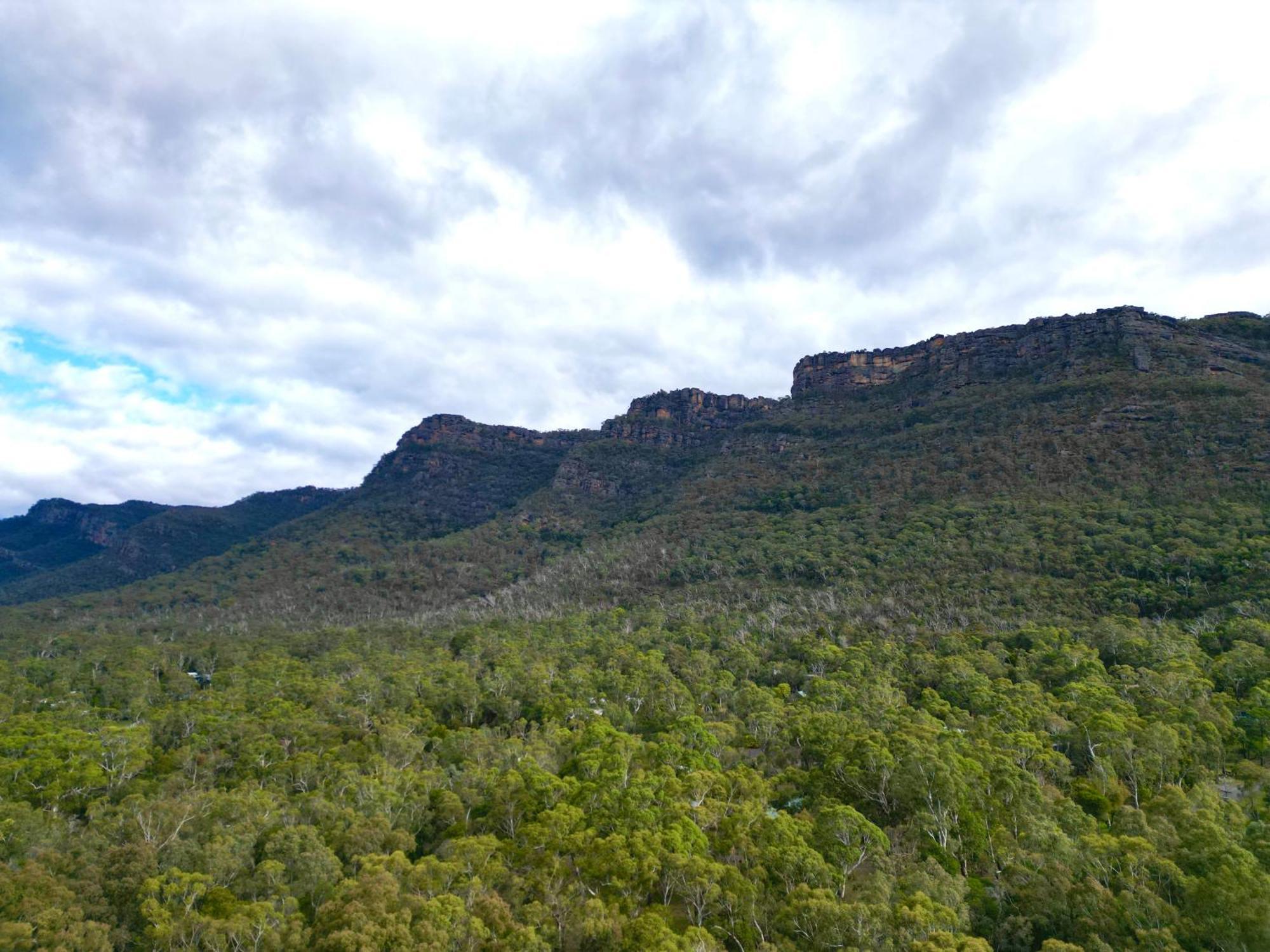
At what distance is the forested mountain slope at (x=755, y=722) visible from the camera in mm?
21500

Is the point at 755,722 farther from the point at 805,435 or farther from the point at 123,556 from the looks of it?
the point at 123,556

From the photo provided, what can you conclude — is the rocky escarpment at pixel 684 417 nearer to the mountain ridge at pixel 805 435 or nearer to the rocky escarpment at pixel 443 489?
the mountain ridge at pixel 805 435

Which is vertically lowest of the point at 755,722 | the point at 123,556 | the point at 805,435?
the point at 755,722

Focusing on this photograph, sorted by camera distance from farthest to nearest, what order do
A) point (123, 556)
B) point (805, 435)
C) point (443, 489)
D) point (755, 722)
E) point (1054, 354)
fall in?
point (443, 489) < point (123, 556) < point (805, 435) < point (1054, 354) < point (755, 722)

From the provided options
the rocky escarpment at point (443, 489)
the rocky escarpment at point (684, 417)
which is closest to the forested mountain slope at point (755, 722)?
the rocky escarpment at point (443, 489)

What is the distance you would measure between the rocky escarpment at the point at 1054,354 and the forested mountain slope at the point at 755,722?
4.05 ft

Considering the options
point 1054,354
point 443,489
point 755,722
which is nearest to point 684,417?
point 443,489

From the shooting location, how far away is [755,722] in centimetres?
4447

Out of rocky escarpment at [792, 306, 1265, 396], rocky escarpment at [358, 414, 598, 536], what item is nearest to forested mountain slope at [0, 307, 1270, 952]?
rocky escarpment at [792, 306, 1265, 396]

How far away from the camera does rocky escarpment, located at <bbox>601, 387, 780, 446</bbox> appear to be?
18438cm

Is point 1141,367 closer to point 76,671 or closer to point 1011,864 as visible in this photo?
point 1011,864

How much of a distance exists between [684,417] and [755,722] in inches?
5963

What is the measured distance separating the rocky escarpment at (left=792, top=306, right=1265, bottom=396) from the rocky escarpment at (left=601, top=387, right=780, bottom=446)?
25.5m

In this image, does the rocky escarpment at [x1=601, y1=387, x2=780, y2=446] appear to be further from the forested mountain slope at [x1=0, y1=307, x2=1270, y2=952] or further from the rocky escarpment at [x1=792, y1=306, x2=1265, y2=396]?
the forested mountain slope at [x1=0, y1=307, x2=1270, y2=952]
